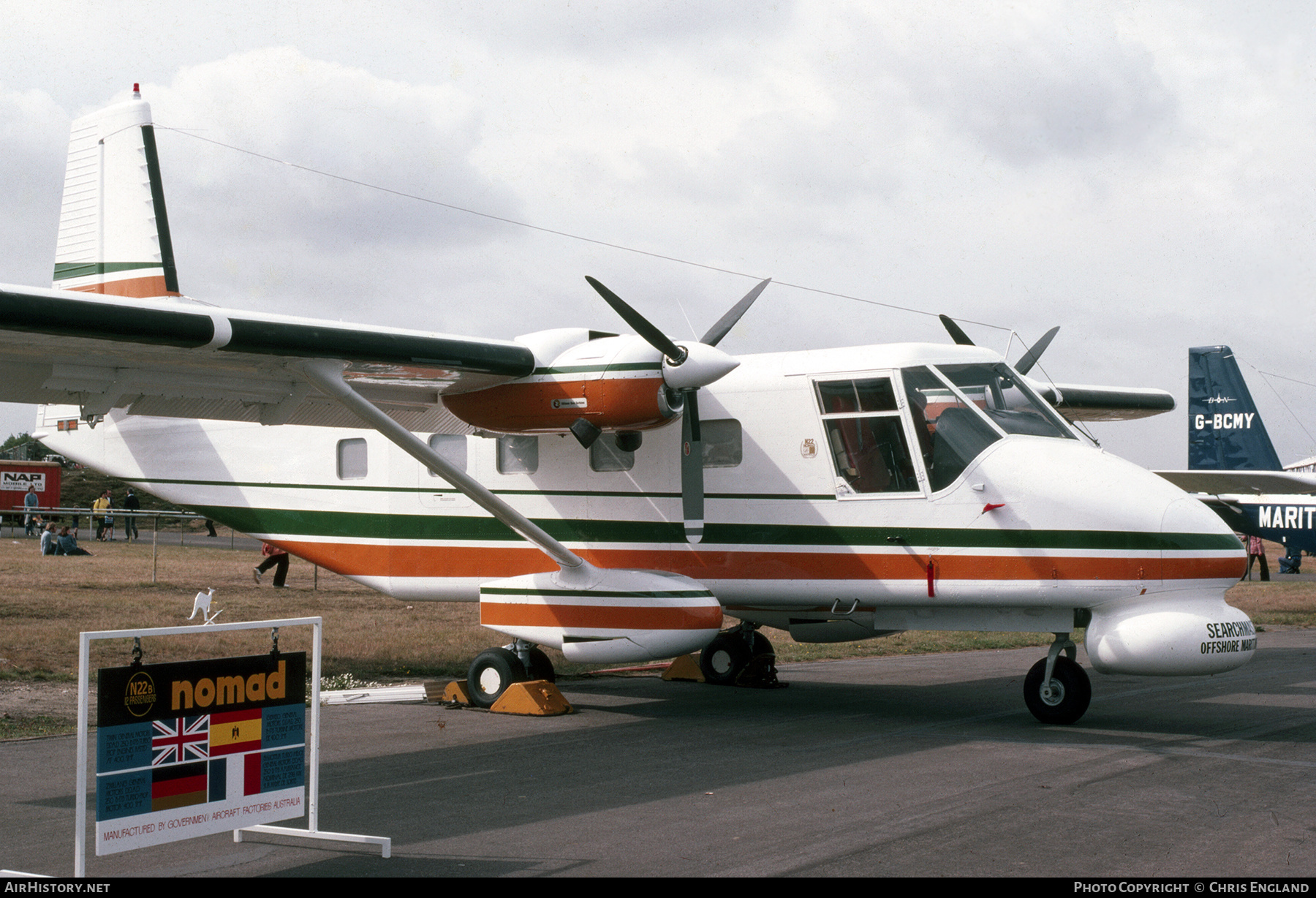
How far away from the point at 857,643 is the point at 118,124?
12522mm

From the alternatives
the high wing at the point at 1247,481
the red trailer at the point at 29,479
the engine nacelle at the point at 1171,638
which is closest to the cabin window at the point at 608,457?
the engine nacelle at the point at 1171,638

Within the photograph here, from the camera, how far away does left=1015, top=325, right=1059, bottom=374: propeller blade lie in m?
13.3

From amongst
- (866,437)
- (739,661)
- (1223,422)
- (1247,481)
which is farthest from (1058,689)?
(1223,422)

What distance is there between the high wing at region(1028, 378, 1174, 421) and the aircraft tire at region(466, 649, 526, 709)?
6945mm

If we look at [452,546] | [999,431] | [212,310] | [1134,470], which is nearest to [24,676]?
[452,546]

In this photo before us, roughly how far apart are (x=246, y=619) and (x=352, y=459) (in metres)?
6.58

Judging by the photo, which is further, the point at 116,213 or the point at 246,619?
the point at 246,619

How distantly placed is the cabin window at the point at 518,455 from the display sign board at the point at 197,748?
608cm

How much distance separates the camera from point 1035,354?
13.4 m

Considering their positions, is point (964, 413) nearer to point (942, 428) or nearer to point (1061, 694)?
point (942, 428)

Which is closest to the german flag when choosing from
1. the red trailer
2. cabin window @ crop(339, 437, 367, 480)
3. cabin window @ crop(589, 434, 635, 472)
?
cabin window @ crop(589, 434, 635, 472)

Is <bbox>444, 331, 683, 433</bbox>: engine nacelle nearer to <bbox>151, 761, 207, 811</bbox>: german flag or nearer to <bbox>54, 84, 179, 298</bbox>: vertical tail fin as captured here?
<bbox>54, 84, 179, 298</bbox>: vertical tail fin

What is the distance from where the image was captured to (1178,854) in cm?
569
